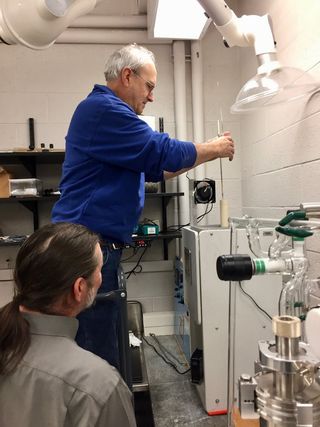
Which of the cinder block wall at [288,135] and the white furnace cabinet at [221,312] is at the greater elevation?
the cinder block wall at [288,135]

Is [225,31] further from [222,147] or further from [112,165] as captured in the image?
[112,165]

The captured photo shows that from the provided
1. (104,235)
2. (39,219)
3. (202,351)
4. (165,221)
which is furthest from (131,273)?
(104,235)

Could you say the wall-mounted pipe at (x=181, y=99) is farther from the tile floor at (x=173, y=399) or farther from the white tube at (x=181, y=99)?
the tile floor at (x=173, y=399)

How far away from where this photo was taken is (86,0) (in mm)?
1405

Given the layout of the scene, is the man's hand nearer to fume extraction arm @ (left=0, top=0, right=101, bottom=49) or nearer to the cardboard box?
fume extraction arm @ (left=0, top=0, right=101, bottom=49)

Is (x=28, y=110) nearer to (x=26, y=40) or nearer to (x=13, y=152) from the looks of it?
(x=13, y=152)

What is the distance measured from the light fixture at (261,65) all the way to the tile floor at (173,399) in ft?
4.99

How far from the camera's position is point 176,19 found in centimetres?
220

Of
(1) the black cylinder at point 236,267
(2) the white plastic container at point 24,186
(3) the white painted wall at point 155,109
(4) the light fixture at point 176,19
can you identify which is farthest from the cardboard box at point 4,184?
(1) the black cylinder at point 236,267

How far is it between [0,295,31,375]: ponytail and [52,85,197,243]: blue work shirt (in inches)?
24.2

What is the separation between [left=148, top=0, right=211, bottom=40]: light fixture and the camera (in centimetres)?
205

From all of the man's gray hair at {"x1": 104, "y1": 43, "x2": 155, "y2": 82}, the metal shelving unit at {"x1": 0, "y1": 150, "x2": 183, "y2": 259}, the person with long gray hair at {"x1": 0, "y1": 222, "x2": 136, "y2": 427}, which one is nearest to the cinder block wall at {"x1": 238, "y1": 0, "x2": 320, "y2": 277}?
the metal shelving unit at {"x1": 0, "y1": 150, "x2": 183, "y2": 259}

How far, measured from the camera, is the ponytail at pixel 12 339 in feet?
2.25

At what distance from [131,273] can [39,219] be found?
2.74 ft
